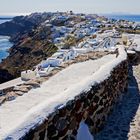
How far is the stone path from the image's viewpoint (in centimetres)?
638

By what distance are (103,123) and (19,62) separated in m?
88.3

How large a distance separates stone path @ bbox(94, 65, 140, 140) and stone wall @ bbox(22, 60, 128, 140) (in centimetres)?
15

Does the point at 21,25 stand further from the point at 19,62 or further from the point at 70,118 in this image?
the point at 70,118

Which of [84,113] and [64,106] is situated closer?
[64,106]

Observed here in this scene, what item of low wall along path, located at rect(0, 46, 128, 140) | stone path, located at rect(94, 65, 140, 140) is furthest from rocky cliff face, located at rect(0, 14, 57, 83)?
low wall along path, located at rect(0, 46, 128, 140)

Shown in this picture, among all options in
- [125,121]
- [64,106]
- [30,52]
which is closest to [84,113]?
[64,106]

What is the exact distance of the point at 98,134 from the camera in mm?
6480

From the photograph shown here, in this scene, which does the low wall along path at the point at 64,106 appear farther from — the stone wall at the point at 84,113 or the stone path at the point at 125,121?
the stone path at the point at 125,121

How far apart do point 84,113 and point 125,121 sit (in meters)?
1.49

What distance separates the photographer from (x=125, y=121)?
23.2ft

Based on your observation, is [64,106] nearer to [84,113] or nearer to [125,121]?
[84,113]

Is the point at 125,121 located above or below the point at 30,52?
above

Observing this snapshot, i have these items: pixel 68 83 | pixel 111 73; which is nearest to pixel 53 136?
pixel 68 83

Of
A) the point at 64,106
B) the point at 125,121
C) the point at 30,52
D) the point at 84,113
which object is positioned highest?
the point at 64,106
